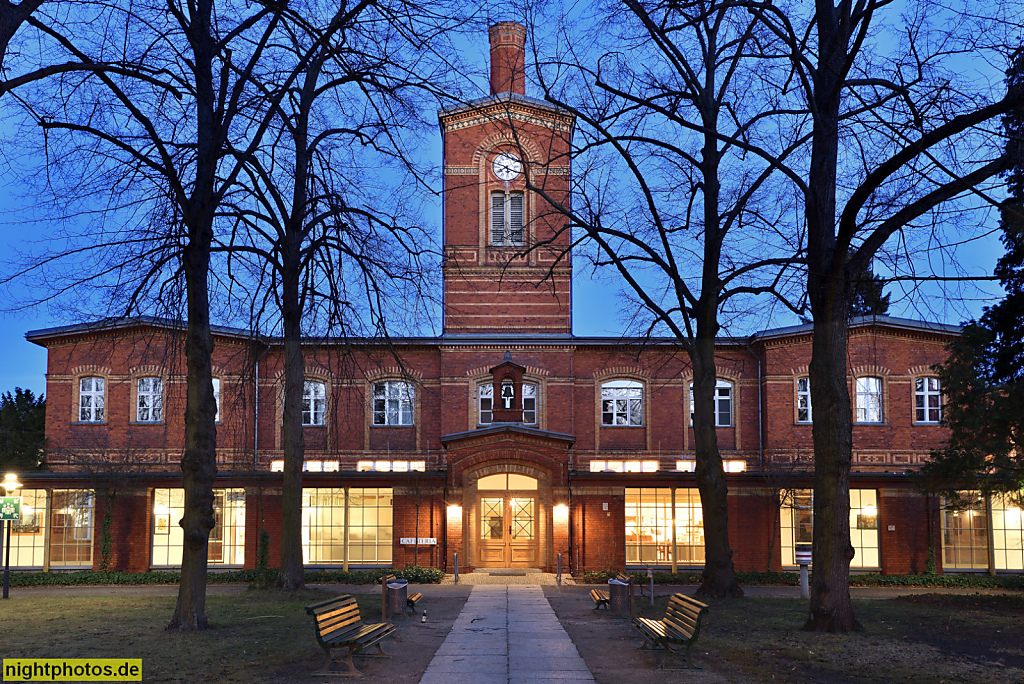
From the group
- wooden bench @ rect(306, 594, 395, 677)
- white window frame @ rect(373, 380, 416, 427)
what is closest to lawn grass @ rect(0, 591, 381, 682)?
wooden bench @ rect(306, 594, 395, 677)

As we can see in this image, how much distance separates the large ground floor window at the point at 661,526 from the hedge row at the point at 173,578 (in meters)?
6.63

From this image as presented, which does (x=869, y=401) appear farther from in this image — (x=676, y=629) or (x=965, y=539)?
(x=676, y=629)

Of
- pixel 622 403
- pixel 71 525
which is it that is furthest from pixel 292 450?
pixel 622 403

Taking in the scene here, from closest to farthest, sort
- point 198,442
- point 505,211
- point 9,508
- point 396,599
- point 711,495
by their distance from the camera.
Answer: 1. point 198,442
2. point 396,599
3. point 711,495
4. point 9,508
5. point 505,211

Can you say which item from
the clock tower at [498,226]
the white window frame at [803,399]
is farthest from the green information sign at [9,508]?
the white window frame at [803,399]

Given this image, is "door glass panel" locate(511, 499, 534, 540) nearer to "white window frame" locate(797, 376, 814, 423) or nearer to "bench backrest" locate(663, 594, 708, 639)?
"white window frame" locate(797, 376, 814, 423)

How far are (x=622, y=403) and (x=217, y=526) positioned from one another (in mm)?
14185

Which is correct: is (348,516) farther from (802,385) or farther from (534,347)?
(802,385)

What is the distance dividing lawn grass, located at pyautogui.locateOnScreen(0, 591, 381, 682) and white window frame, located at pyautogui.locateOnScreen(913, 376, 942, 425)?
803 inches

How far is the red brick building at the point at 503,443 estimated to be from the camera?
29172 millimetres

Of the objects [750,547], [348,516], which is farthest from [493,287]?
[750,547]

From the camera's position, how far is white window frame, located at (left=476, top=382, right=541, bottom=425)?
32.1 meters

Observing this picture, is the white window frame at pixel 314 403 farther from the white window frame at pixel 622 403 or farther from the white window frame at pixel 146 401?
the white window frame at pixel 622 403

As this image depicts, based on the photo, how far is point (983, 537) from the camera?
97.9ft
